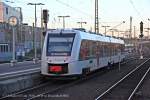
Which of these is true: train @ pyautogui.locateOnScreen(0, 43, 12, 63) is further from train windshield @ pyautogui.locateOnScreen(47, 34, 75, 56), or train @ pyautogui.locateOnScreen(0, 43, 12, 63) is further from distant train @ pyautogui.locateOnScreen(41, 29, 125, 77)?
train windshield @ pyautogui.locateOnScreen(47, 34, 75, 56)

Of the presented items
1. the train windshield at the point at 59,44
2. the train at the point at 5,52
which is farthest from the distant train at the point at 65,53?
the train at the point at 5,52

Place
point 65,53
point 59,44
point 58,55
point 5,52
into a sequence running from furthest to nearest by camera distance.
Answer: point 5,52 → point 59,44 → point 65,53 → point 58,55

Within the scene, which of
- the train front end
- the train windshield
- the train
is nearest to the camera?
the train front end

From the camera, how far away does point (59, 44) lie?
86.8ft

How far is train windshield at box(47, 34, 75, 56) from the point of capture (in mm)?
26141

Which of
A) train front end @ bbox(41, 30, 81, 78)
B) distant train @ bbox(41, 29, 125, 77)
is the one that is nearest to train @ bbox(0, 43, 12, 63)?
distant train @ bbox(41, 29, 125, 77)

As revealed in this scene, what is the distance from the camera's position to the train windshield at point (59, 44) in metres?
26.1

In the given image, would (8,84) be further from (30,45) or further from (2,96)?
(30,45)

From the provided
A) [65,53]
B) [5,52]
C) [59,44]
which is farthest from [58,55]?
[5,52]

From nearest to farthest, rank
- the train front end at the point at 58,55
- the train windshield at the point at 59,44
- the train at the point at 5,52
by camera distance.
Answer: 1. the train front end at the point at 58,55
2. the train windshield at the point at 59,44
3. the train at the point at 5,52

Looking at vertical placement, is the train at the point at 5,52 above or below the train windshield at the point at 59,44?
below

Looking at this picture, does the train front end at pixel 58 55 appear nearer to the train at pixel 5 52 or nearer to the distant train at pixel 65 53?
the distant train at pixel 65 53

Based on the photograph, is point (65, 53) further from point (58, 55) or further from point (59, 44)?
point (59, 44)

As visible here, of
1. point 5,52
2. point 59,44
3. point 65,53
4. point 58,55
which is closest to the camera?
point 58,55
